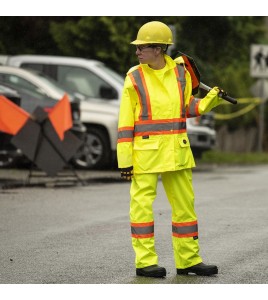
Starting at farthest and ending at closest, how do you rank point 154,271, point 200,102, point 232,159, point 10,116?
point 232,159
point 10,116
point 200,102
point 154,271

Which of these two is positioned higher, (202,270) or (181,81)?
(181,81)

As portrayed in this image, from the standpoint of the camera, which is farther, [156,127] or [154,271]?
[156,127]

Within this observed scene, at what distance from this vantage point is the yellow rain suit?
27.6ft

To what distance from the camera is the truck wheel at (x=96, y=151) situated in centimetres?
2086

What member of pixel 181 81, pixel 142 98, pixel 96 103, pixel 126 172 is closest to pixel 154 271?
pixel 126 172

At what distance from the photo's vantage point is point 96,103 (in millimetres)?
Answer: 21203

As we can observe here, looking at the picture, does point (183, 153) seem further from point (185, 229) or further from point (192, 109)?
point (185, 229)

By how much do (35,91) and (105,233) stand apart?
895cm

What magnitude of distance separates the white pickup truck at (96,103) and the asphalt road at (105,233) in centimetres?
266

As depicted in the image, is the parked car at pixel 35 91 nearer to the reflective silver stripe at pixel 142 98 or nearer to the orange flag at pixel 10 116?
the orange flag at pixel 10 116

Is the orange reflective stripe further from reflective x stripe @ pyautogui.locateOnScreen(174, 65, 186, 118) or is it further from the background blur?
the background blur

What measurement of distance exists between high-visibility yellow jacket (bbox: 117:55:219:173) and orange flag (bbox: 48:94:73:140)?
890 centimetres

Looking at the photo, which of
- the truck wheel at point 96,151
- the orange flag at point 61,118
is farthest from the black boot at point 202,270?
the truck wheel at point 96,151

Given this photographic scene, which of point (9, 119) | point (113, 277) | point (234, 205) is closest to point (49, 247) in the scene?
point (113, 277)
